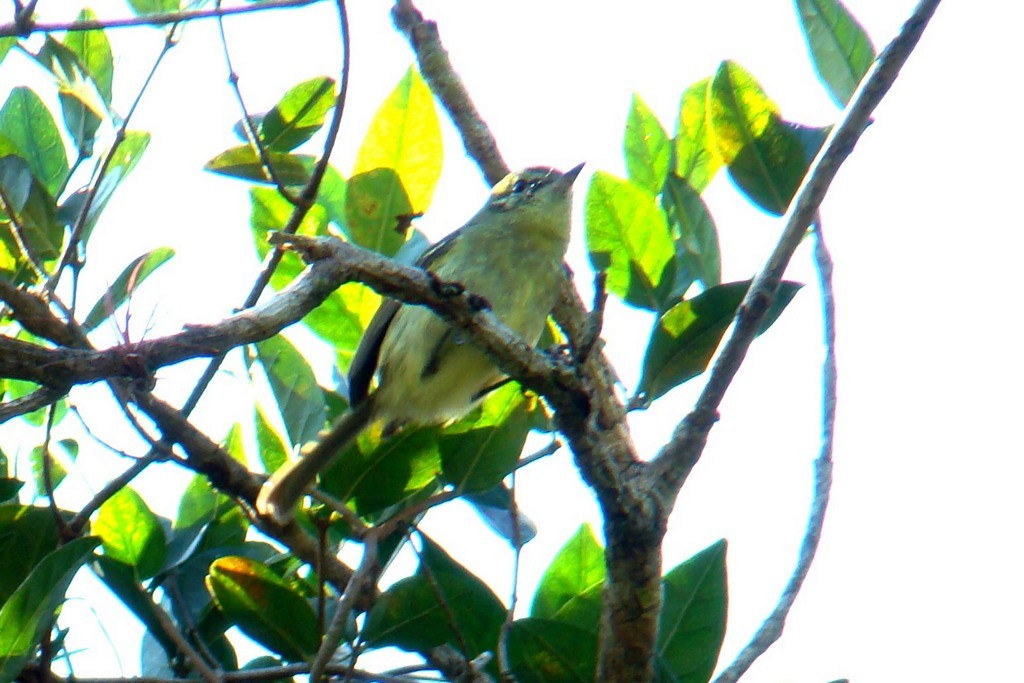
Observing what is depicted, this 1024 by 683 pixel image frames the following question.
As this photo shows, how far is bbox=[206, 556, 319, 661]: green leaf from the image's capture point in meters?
2.71

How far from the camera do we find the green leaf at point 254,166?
3.33 m

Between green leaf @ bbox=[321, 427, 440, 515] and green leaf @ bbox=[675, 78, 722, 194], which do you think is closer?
green leaf @ bbox=[321, 427, 440, 515]

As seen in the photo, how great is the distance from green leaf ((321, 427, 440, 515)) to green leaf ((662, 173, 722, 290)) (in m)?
0.78

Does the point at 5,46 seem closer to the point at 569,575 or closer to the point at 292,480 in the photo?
the point at 292,480

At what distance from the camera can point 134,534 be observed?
119 inches

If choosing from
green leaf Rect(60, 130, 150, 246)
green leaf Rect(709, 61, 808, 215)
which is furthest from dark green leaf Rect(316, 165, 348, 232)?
green leaf Rect(709, 61, 808, 215)

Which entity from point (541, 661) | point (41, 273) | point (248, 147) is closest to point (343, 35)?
point (248, 147)

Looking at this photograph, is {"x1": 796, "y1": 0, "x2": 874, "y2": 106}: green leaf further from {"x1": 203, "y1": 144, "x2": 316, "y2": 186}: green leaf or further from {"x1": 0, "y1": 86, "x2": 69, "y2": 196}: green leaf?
{"x1": 0, "y1": 86, "x2": 69, "y2": 196}: green leaf

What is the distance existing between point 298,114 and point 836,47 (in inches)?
57.6

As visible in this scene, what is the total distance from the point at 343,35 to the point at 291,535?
120 centimetres

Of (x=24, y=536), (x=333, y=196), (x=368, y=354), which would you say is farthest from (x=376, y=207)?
(x=24, y=536)

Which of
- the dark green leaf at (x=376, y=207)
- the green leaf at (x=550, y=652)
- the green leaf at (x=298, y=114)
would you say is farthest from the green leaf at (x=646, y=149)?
the green leaf at (x=550, y=652)

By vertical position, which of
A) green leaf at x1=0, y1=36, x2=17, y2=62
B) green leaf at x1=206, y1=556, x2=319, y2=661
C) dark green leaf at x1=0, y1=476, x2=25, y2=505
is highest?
green leaf at x1=0, y1=36, x2=17, y2=62

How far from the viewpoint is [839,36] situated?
3012 mm
